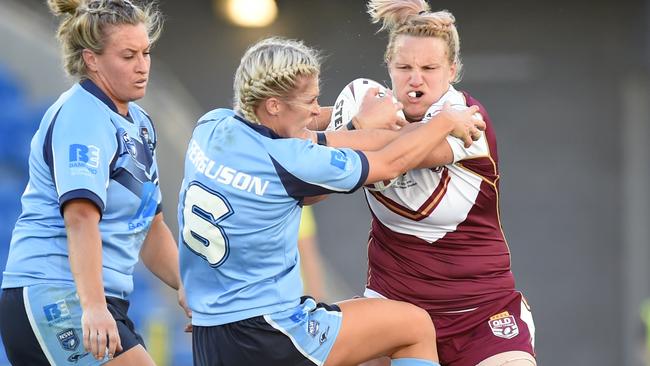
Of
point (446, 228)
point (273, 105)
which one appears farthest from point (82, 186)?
point (446, 228)

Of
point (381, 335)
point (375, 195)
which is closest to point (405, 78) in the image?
point (375, 195)

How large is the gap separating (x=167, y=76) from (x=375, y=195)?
26.7ft

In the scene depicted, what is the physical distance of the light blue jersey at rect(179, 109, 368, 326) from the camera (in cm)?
345

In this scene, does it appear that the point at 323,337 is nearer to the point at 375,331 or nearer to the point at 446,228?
the point at 375,331

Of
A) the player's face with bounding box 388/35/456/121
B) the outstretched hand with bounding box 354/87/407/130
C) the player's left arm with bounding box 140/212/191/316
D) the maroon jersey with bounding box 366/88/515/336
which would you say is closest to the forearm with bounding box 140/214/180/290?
the player's left arm with bounding box 140/212/191/316

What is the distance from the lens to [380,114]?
3801 millimetres

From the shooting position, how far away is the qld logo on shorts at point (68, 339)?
3609mm

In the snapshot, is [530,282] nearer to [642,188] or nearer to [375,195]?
[642,188]

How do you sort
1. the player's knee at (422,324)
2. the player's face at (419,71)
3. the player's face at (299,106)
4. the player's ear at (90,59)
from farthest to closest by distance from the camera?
the player's face at (419,71) < the player's ear at (90,59) < the player's knee at (422,324) < the player's face at (299,106)

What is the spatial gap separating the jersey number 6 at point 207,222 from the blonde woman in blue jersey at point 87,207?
28cm

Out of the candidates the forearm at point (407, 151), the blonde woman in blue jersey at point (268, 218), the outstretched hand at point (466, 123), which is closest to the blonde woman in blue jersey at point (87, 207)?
the blonde woman in blue jersey at point (268, 218)

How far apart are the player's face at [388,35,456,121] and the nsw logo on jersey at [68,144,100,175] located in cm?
109

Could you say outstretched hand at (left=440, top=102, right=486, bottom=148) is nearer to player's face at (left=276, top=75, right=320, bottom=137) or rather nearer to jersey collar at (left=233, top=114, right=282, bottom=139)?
player's face at (left=276, top=75, right=320, bottom=137)

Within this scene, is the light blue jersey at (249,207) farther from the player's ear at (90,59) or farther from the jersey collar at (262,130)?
the player's ear at (90,59)
